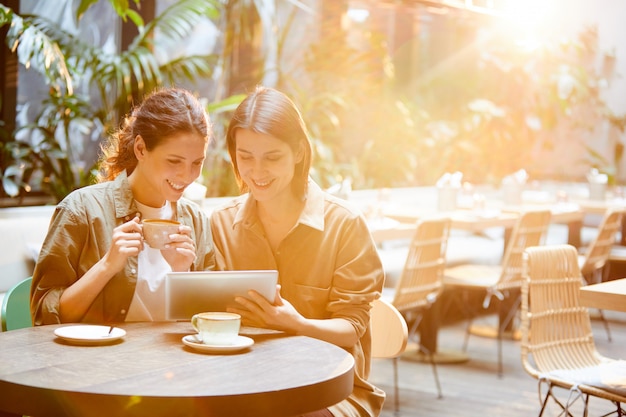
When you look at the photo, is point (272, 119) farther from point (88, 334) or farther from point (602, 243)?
point (602, 243)

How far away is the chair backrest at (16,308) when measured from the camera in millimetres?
2385

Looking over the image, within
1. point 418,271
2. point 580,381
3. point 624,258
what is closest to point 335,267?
point 580,381

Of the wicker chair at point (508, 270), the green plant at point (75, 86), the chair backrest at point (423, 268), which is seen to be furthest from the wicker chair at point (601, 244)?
the green plant at point (75, 86)

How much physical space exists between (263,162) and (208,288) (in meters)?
0.41

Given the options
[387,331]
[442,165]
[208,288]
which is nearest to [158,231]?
[208,288]

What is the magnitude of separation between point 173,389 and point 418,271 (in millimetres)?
3232

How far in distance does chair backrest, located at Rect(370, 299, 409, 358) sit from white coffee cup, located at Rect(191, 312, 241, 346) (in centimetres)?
76

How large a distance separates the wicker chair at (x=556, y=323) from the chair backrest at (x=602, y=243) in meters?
2.41

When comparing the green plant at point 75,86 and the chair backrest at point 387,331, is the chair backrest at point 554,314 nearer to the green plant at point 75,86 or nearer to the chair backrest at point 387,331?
the chair backrest at point 387,331

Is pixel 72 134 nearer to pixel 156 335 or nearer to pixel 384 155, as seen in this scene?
pixel 384 155

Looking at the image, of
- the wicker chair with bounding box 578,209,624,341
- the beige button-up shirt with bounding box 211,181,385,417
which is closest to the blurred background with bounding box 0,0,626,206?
the wicker chair with bounding box 578,209,624,341

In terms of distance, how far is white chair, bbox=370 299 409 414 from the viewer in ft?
8.26

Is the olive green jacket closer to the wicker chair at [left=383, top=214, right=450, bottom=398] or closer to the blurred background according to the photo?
the wicker chair at [left=383, top=214, right=450, bottom=398]

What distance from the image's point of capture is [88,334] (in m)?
1.91
